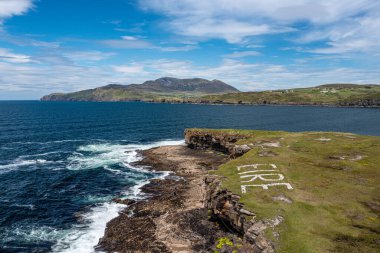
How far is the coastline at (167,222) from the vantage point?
34.9 metres

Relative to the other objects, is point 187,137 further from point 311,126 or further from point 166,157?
point 311,126

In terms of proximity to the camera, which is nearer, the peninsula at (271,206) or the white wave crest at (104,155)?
the peninsula at (271,206)

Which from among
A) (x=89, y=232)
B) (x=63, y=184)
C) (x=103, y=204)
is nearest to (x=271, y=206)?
(x=89, y=232)

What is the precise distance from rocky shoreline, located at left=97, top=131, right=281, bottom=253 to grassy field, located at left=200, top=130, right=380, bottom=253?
1799 millimetres

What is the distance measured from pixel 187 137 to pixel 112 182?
38276 millimetres

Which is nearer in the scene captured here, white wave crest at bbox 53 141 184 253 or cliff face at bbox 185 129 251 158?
white wave crest at bbox 53 141 184 253

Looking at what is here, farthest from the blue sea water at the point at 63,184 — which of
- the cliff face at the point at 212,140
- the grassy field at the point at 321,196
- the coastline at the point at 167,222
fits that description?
the grassy field at the point at 321,196

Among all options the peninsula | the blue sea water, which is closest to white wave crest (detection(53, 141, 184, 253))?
the blue sea water

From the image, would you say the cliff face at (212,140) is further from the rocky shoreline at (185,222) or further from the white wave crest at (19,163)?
the white wave crest at (19,163)

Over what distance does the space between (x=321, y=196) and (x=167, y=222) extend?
21.6 metres

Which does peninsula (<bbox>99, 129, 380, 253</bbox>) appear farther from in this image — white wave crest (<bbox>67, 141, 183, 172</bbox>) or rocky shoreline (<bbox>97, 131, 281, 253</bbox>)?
white wave crest (<bbox>67, 141, 183, 172</bbox>)

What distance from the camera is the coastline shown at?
3488 cm

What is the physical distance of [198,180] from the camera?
198ft

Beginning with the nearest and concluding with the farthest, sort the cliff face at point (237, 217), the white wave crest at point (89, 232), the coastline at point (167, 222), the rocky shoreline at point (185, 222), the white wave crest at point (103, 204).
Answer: the cliff face at point (237, 217) < the rocky shoreline at point (185, 222) < the coastline at point (167, 222) < the white wave crest at point (89, 232) < the white wave crest at point (103, 204)
